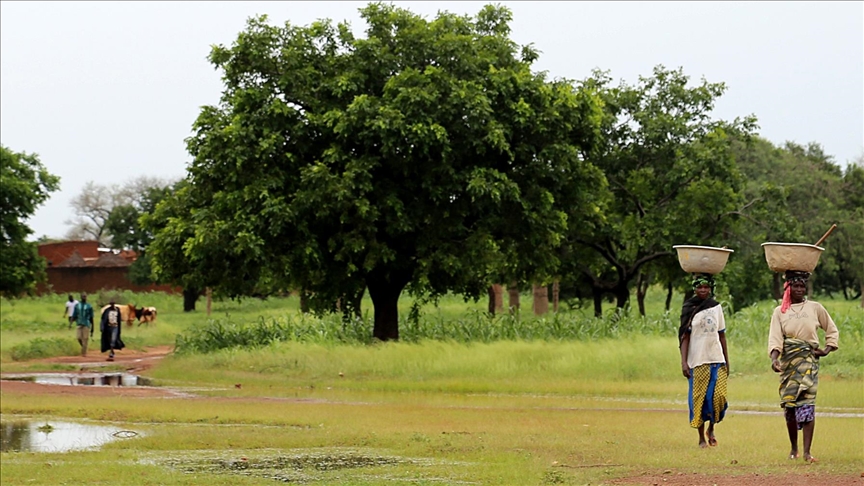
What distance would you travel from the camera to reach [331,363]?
26516 mm

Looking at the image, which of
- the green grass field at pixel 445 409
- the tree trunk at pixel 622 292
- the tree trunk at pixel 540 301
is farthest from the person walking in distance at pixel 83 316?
the tree trunk at pixel 540 301

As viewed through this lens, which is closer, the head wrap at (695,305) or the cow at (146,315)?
the head wrap at (695,305)

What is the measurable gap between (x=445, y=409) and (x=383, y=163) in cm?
1071

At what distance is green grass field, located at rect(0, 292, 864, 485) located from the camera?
11.6 metres

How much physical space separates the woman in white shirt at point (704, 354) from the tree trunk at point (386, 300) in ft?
60.0

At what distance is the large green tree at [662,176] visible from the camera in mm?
35750

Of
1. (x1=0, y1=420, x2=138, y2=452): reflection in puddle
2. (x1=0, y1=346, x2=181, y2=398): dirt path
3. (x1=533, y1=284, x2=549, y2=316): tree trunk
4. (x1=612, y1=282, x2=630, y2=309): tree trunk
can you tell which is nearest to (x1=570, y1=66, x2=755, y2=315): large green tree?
(x1=612, y1=282, x2=630, y2=309): tree trunk

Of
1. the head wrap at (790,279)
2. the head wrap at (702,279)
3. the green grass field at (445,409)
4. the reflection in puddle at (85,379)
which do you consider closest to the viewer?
the head wrap at (790,279)

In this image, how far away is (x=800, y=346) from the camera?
1103cm

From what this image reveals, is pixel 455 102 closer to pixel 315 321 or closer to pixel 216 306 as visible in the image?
pixel 315 321

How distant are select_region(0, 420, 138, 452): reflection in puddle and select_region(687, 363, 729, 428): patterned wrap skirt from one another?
24.2 ft

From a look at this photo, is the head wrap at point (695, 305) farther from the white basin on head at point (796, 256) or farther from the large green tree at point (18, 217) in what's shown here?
the large green tree at point (18, 217)

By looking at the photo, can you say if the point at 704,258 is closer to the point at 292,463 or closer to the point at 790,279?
the point at 790,279

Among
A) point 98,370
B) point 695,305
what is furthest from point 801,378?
point 98,370
